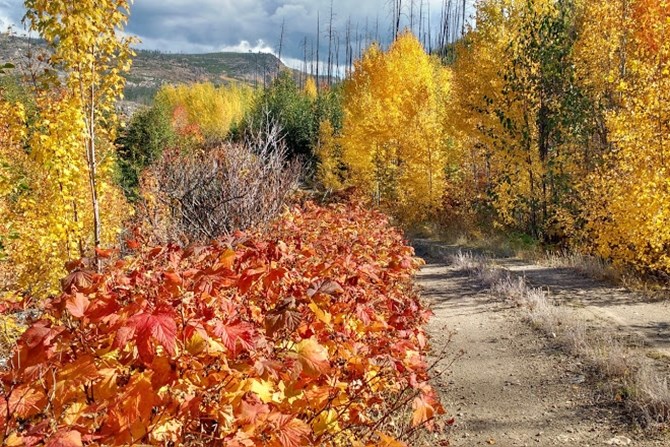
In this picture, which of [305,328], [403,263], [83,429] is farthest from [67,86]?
[83,429]

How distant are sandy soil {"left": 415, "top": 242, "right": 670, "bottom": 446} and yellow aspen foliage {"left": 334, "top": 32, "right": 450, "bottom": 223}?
480 inches

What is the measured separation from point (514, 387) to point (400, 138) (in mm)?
17415

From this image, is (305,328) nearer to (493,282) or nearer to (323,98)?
(493,282)

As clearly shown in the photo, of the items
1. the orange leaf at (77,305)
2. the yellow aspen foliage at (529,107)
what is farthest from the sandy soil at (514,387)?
the yellow aspen foliage at (529,107)

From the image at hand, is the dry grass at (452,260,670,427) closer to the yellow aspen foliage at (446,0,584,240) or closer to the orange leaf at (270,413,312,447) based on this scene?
the orange leaf at (270,413,312,447)

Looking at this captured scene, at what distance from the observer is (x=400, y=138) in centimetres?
2192

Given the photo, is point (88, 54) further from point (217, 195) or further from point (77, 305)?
point (77, 305)

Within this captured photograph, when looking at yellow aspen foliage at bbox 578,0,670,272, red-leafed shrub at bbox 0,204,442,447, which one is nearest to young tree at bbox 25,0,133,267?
red-leafed shrub at bbox 0,204,442,447

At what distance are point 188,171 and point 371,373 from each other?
6.25 meters

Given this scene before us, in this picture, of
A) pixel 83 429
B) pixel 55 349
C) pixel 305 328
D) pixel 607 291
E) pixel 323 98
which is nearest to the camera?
pixel 83 429

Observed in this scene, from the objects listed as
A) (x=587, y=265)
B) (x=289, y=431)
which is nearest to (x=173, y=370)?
(x=289, y=431)

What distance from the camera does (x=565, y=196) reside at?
15.3 metres

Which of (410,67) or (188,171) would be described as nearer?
(188,171)

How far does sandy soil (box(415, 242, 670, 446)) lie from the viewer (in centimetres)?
448
